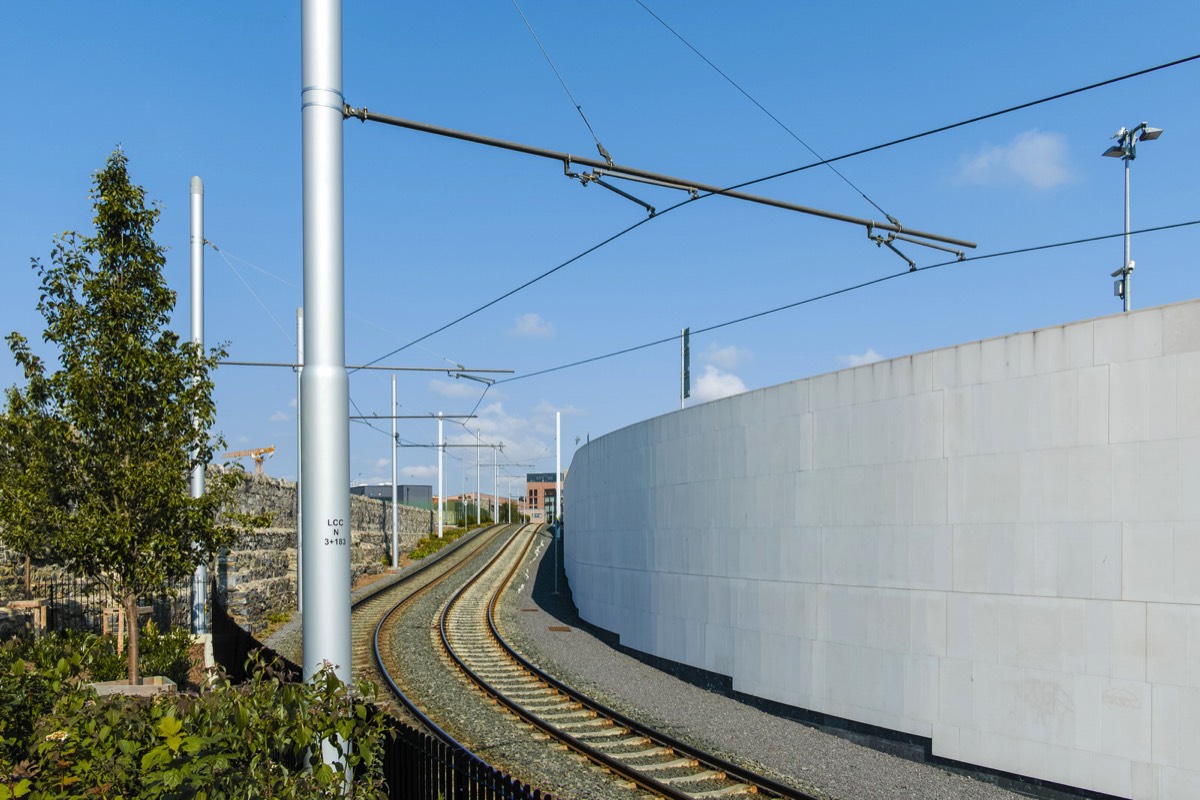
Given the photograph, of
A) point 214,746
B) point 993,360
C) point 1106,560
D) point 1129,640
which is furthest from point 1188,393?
point 214,746

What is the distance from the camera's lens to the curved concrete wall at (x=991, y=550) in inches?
430

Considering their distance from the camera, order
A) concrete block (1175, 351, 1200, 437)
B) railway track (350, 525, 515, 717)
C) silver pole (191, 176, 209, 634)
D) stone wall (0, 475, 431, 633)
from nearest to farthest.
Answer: concrete block (1175, 351, 1200, 437) < silver pole (191, 176, 209, 634) < railway track (350, 525, 515, 717) < stone wall (0, 475, 431, 633)

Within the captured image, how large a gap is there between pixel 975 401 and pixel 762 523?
5.31 metres

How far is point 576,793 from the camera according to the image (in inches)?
440

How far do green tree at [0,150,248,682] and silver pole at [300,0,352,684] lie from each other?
334 inches

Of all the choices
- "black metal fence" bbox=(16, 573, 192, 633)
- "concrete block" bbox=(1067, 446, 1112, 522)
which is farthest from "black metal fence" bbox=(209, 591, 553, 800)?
"black metal fence" bbox=(16, 573, 192, 633)

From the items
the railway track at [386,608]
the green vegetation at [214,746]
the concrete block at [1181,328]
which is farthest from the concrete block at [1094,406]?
the green vegetation at [214,746]

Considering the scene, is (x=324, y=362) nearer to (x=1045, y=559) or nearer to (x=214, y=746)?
(x=214, y=746)

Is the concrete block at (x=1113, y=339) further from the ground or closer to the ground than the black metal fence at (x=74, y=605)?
further from the ground

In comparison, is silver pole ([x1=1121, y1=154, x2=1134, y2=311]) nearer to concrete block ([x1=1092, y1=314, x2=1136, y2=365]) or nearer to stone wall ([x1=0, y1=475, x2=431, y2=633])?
concrete block ([x1=1092, y1=314, x2=1136, y2=365])

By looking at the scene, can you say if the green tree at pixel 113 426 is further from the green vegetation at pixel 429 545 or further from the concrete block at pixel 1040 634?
the green vegetation at pixel 429 545

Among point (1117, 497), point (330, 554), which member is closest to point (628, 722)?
point (1117, 497)

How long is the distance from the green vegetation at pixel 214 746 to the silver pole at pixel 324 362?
0.53 m

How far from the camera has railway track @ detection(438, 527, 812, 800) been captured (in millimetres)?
11422
